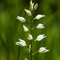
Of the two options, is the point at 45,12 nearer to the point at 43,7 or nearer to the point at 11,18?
the point at 43,7

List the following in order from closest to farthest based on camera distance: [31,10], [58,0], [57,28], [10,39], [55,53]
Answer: [31,10], [10,39], [55,53], [57,28], [58,0]

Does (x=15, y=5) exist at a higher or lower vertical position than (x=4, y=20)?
higher

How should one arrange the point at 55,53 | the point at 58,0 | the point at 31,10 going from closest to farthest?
the point at 31,10
the point at 55,53
the point at 58,0

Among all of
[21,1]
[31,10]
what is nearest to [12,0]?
[21,1]

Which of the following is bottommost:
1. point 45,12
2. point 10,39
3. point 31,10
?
point 31,10

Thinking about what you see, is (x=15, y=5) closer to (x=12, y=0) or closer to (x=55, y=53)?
(x=12, y=0)

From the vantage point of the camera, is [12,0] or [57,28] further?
[12,0]

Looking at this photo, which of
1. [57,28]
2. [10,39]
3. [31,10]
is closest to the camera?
[31,10]

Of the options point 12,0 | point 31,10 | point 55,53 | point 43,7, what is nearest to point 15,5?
point 12,0

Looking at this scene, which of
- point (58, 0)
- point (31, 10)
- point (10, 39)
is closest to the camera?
point (31, 10)
